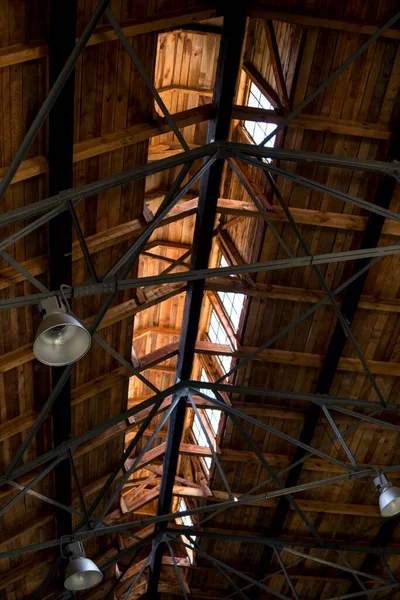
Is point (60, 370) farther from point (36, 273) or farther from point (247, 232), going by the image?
point (247, 232)

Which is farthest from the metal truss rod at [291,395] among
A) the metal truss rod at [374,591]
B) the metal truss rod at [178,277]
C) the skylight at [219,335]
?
the metal truss rod at [374,591]

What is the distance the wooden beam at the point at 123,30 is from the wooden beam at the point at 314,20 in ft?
1.87

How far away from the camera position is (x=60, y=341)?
618cm

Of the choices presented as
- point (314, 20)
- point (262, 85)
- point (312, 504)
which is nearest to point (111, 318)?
point (262, 85)

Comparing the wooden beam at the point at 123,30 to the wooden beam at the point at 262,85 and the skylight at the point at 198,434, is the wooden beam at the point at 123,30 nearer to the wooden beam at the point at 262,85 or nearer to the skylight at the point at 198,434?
the wooden beam at the point at 262,85

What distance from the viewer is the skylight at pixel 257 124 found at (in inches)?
406

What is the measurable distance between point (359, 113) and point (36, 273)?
14.9ft

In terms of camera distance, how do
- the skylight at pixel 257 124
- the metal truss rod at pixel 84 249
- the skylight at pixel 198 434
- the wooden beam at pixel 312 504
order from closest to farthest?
the metal truss rod at pixel 84 249
the skylight at pixel 257 124
the wooden beam at pixel 312 504
the skylight at pixel 198 434

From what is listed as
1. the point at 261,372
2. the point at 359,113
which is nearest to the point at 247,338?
the point at 261,372

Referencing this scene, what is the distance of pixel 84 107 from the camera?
7.94 m

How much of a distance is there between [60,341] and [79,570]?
196 inches

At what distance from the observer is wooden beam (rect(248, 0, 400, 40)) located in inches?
324

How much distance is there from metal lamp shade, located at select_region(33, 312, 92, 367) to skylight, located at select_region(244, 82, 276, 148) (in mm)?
4975

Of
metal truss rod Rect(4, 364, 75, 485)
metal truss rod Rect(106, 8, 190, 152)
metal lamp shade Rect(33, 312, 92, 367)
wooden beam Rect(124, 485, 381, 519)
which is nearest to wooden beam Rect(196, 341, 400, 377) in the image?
metal truss rod Rect(4, 364, 75, 485)
